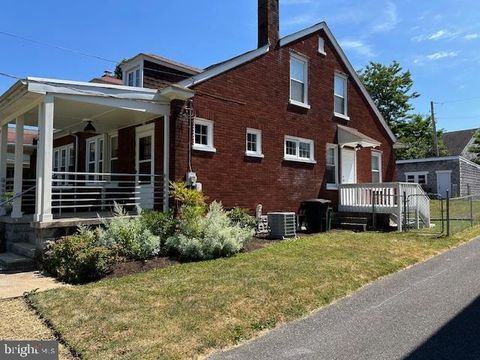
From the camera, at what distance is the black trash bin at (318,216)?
14.2 meters

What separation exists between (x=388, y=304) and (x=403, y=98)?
40.4 metres

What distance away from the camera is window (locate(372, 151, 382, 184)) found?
20.3 metres

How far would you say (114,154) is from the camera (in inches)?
585

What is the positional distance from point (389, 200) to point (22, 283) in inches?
461

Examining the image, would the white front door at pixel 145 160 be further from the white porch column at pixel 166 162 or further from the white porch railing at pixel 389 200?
the white porch railing at pixel 389 200

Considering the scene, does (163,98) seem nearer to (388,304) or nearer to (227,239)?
(227,239)

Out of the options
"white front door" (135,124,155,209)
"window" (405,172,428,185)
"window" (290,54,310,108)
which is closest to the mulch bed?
"white front door" (135,124,155,209)

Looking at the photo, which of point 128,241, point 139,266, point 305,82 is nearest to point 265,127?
point 305,82

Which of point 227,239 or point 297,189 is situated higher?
point 297,189

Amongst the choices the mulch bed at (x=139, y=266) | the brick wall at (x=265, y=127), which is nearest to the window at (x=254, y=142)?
the brick wall at (x=265, y=127)

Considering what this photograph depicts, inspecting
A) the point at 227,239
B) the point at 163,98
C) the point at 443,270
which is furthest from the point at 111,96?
the point at 443,270

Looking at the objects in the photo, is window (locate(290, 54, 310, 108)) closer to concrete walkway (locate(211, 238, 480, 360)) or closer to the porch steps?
the porch steps

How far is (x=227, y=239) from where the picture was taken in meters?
9.46

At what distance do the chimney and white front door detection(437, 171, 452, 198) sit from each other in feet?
77.3
